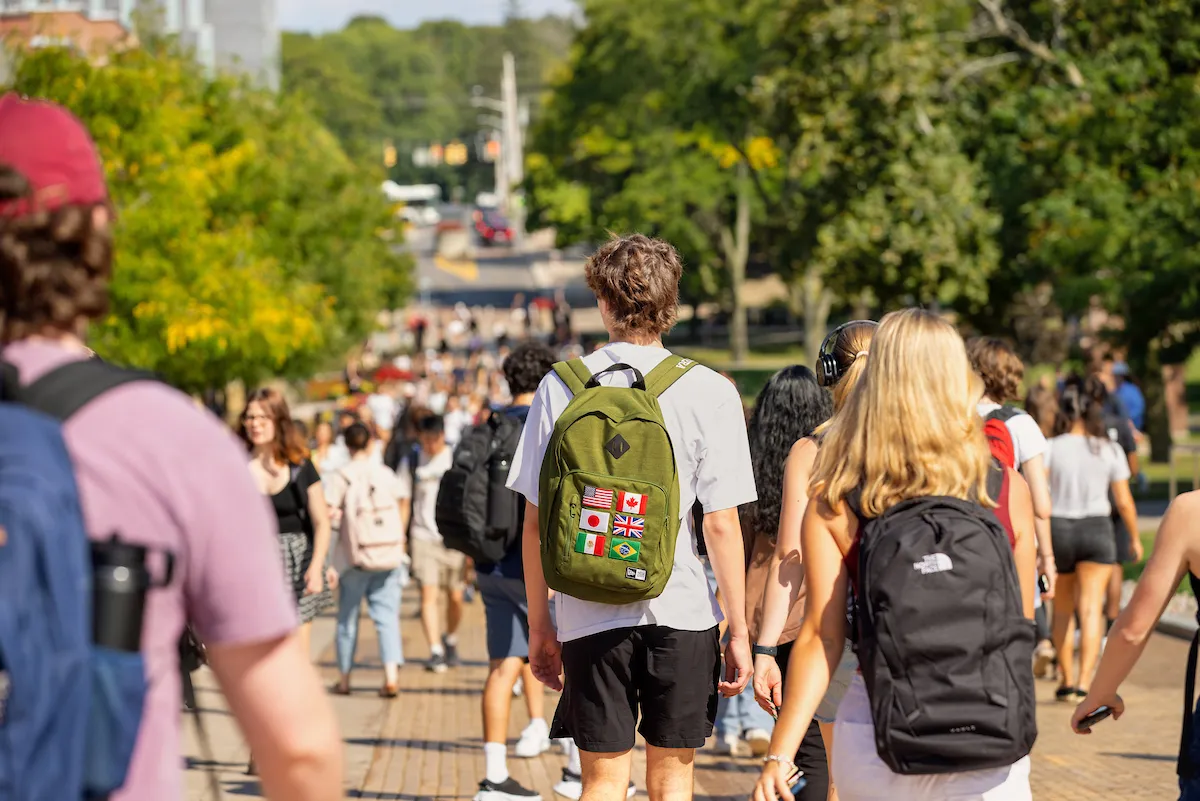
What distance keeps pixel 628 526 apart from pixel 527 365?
3439mm

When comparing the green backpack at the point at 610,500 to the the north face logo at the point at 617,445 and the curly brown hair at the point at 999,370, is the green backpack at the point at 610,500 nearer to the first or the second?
the the north face logo at the point at 617,445

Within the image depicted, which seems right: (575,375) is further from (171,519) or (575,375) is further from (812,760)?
(171,519)

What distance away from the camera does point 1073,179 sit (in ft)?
75.5

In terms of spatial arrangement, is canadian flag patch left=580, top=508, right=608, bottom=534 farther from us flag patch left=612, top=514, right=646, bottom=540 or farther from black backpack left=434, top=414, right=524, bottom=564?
black backpack left=434, top=414, right=524, bottom=564

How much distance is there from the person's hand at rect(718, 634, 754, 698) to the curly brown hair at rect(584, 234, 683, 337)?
0.92 m

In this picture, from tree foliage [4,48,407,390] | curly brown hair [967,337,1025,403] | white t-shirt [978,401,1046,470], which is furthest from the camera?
tree foliage [4,48,407,390]

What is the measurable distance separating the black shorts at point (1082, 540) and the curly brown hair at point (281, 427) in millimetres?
4440

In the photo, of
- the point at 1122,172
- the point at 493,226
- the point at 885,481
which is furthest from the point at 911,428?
the point at 493,226

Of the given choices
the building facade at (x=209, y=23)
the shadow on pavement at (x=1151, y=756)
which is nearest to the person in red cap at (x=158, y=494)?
the shadow on pavement at (x=1151, y=756)

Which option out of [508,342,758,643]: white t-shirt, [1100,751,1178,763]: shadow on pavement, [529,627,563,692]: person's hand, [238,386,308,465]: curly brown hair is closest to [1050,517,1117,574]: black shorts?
[1100,751,1178,763]: shadow on pavement

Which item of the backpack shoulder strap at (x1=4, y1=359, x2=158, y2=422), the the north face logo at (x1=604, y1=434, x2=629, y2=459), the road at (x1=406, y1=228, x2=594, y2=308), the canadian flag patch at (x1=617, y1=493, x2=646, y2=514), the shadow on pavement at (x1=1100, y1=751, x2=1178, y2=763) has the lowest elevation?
the road at (x1=406, y1=228, x2=594, y2=308)

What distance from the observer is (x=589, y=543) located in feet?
15.1

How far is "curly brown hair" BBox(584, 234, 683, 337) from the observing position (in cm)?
495

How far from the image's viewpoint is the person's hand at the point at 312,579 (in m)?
8.93
